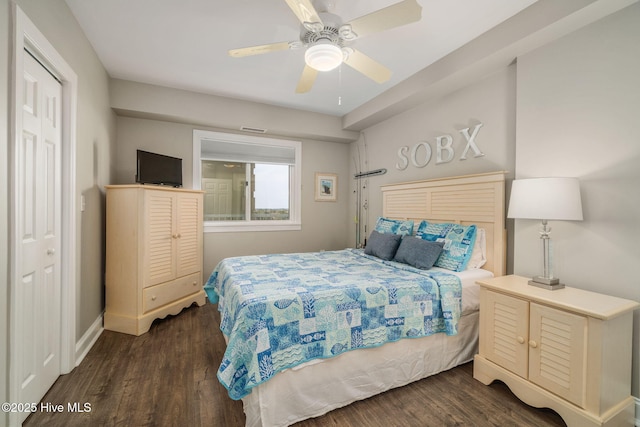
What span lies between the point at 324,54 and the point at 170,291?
2924mm

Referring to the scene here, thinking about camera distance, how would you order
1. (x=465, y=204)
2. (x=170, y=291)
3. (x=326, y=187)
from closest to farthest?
(x=465, y=204) → (x=170, y=291) → (x=326, y=187)

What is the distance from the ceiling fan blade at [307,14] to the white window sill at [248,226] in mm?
3047

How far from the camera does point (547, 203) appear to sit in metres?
1.79

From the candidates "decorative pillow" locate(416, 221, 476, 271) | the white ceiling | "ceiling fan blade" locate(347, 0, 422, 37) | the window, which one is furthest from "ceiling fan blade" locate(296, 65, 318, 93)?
the window

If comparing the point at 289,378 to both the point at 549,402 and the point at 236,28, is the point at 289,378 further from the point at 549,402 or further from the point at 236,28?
the point at 236,28

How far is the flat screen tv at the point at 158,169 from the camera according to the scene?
3.14 m

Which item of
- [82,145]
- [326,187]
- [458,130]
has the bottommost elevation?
[326,187]

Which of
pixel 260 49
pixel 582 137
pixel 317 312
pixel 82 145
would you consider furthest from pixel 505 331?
pixel 82 145

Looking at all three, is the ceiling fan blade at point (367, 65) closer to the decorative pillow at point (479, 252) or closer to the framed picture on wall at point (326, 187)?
the decorative pillow at point (479, 252)

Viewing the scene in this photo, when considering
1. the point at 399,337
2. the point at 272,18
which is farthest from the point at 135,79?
the point at 399,337

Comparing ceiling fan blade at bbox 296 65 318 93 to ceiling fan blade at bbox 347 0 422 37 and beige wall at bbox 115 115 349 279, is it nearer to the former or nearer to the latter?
ceiling fan blade at bbox 347 0 422 37

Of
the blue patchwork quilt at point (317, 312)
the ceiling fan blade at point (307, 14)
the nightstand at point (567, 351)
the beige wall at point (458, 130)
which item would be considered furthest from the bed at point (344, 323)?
the ceiling fan blade at point (307, 14)

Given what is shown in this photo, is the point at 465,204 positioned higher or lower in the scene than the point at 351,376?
higher

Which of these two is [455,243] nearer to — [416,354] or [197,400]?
[416,354]
